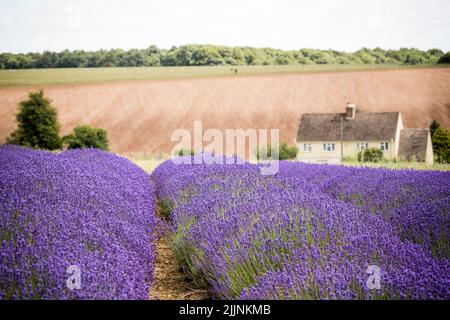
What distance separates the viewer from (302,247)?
9.70ft

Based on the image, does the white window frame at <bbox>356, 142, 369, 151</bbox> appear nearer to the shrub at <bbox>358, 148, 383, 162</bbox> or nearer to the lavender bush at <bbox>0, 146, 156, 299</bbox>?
the shrub at <bbox>358, 148, 383, 162</bbox>

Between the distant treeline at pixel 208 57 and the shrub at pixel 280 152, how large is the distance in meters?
3.59

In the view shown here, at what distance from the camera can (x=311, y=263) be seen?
2.61 m

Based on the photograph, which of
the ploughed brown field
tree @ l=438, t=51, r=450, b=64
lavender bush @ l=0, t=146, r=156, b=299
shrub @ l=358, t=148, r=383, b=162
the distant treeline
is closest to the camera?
lavender bush @ l=0, t=146, r=156, b=299

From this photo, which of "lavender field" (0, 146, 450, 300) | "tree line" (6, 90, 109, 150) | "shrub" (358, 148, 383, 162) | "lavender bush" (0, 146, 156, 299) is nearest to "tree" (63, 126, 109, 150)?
"tree line" (6, 90, 109, 150)

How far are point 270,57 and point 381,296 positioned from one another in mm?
17880

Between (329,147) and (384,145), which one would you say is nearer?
(384,145)

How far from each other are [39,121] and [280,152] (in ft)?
31.7

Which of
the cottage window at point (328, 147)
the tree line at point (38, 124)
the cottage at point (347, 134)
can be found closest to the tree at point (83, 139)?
the tree line at point (38, 124)

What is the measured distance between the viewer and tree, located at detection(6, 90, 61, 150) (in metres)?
15.2

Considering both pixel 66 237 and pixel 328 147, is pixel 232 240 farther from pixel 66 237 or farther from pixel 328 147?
pixel 328 147

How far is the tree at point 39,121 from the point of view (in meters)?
15.2

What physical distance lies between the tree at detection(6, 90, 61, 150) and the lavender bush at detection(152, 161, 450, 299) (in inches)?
469

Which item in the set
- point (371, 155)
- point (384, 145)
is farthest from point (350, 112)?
point (371, 155)
